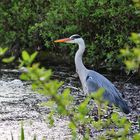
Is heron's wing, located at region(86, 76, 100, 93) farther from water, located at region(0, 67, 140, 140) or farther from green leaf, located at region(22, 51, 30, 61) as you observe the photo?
green leaf, located at region(22, 51, 30, 61)

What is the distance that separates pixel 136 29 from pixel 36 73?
9.59 meters

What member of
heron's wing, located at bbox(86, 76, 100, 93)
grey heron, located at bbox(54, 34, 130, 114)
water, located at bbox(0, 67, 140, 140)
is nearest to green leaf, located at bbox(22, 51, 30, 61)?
water, located at bbox(0, 67, 140, 140)

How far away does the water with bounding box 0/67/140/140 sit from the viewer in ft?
21.8

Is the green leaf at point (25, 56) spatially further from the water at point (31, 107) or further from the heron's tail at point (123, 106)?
the heron's tail at point (123, 106)

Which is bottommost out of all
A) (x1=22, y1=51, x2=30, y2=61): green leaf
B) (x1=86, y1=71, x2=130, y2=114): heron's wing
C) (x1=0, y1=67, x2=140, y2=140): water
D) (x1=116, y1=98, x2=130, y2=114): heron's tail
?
(x1=0, y1=67, x2=140, y2=140): water

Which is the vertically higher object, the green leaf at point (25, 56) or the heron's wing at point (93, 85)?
the green leaf at point (25, 56)

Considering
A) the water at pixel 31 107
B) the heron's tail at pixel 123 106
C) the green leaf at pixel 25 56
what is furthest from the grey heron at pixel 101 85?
the green leaf at pixel 25 56

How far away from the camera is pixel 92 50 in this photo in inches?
460

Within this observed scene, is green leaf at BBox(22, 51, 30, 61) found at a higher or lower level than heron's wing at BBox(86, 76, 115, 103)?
higher

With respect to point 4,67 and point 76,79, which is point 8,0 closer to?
point 4,67

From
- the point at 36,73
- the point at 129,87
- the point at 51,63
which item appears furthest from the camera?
the point at 51,63

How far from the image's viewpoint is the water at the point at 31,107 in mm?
6658

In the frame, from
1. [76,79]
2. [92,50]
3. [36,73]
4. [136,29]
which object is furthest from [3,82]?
[36,73]

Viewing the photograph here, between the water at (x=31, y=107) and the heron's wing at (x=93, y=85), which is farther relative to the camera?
the heron's wing at (x=93, y=85)
